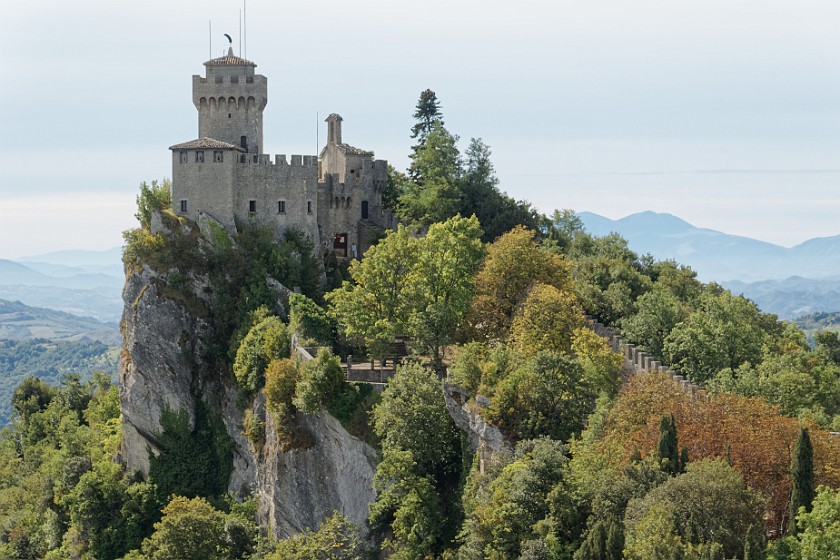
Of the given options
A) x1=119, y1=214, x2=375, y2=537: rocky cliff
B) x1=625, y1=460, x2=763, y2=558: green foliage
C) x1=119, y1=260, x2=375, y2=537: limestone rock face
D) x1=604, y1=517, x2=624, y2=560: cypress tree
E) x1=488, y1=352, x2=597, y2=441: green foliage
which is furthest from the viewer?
x1=119, y1=214, x2=375, y2=537: rocky cliff

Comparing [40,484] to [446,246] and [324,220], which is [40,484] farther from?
[446,246]

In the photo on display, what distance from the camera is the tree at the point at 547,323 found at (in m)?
69.6

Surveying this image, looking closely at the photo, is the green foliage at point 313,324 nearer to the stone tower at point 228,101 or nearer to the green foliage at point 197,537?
the green foliage at point 197,537

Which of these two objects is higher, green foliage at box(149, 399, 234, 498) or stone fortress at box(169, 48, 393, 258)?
stone fortress at box(169, 48, 393, 258)

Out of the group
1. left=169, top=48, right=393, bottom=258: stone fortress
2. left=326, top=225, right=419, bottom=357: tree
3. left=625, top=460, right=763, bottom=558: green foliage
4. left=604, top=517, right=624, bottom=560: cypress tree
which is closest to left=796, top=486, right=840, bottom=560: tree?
left=625, top=460, right=763, bottom=558: green foliage

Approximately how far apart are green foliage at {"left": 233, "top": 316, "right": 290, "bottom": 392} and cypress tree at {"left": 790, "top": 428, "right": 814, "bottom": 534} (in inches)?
1494

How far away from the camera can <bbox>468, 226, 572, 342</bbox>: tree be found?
74.7 meters

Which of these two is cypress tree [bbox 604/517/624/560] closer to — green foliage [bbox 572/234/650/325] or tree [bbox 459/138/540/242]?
green foliage [bbox 572/234/650/325]

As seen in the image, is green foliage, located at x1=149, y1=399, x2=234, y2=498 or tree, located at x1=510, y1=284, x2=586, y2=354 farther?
green foliage, located at x1=149, y1=399, x2=234, y2=498

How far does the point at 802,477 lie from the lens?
50.1 meters

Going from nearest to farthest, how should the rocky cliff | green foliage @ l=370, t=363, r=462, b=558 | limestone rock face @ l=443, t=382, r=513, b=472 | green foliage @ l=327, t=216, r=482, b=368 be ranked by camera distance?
limestone rock face @ l=443, t=382, r=513, b=472 → green foliage @ l=370, t=363, r=462, b=558 → green foliage @ l=327, t=216, r=482, b=368 → the rocky cliff

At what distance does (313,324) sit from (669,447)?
30.8 m

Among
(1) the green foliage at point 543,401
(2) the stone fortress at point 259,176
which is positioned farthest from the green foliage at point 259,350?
(1) the green foliage at point 543,401

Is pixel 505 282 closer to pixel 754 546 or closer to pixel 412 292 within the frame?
pixel 412 292
